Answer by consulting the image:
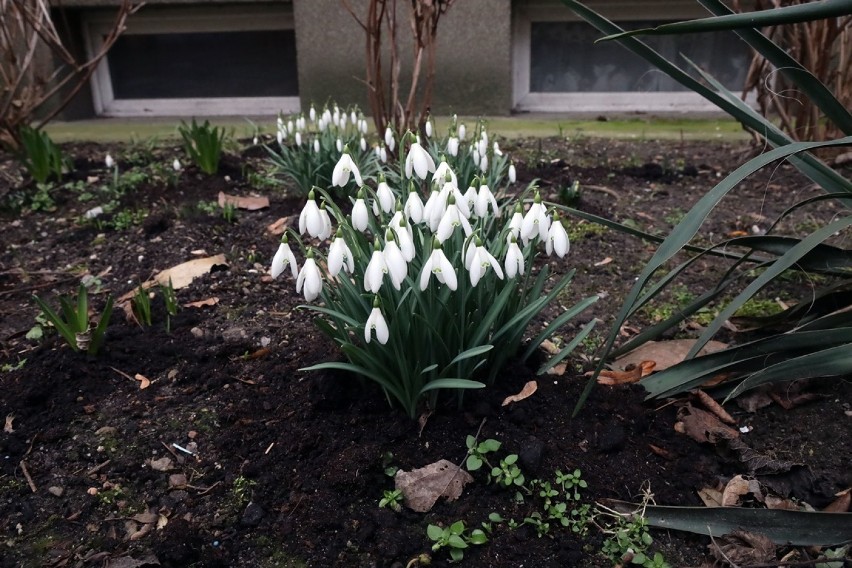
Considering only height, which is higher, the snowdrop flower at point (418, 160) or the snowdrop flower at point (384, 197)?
the snowdrop flower at point (418, 160)

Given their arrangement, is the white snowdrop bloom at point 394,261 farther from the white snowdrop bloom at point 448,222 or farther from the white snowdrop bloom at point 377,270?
the white snowdrop bloom at point 448,222

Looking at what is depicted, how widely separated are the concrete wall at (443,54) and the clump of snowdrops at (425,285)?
3.73 metres

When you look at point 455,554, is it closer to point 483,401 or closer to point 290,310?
point 483,401

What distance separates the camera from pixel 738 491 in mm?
1855

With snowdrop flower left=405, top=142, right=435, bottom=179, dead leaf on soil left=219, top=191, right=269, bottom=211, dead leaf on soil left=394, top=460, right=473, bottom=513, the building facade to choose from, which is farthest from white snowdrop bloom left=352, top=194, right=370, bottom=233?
the building facade

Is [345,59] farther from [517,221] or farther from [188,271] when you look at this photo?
[517,221]

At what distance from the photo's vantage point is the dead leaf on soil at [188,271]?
3.13 m

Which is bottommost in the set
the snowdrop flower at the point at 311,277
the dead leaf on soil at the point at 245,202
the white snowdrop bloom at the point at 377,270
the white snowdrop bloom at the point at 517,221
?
the dead leaf on soil at the point at 245,202

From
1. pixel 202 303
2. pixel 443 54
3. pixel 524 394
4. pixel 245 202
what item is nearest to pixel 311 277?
pixel 524 394

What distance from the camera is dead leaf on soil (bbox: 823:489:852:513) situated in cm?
183

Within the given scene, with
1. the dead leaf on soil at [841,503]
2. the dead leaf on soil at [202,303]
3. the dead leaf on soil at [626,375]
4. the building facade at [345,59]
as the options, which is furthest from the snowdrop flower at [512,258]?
the building facade at [345,59]

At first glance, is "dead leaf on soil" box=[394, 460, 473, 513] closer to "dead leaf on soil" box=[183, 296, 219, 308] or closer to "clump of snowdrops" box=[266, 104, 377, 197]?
"dead leaf on soil" box=[183, 296, 219, 308]

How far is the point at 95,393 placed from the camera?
2.36 meters

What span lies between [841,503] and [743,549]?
35 centimetres
